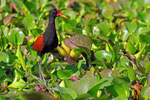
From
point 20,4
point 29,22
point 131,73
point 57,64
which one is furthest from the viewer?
point 20,4

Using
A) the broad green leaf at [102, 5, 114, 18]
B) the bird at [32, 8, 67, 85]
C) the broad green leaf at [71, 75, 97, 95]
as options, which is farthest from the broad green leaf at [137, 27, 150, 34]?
the broad green leaf at [71, 75, 97, 95]

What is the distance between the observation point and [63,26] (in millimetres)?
4828

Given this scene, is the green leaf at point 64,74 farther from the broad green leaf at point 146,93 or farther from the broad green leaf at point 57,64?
the broad green leaf at point 146,93

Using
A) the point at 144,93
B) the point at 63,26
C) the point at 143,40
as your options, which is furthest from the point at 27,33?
the point at 144,93

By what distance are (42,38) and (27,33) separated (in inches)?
25.3

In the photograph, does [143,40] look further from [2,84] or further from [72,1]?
[72,1]

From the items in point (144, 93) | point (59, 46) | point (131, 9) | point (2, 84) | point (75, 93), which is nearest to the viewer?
point (75, 93)

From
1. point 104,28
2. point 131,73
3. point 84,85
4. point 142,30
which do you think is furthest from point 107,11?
point 84,85

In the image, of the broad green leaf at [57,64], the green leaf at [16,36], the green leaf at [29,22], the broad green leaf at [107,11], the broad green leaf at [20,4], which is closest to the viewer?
the broad green leaf at [57,64]

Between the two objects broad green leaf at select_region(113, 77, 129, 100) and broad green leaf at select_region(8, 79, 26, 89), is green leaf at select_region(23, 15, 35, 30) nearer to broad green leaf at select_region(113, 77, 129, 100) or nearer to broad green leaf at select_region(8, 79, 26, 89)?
broad green leaf at select_region(8, 79, 26, 89)

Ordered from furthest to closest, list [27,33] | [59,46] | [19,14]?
[19,14] < [27,33] < [59,46]

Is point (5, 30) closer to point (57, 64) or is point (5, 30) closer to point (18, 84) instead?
point (57, 64)

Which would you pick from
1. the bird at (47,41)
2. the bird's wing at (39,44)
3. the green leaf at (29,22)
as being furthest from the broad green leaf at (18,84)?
the green leaf at (29,22)

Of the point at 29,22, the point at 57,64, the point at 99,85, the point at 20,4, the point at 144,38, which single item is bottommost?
the point at 57,64
